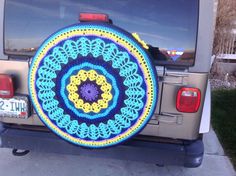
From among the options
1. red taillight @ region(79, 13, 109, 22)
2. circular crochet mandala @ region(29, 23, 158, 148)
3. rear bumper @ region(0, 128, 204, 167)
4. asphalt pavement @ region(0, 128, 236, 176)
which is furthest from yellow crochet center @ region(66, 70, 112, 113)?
asphalt pavement @ region(0, 128, 236, 176)

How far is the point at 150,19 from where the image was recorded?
91.5 inches

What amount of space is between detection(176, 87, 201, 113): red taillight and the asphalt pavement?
108 centimetres

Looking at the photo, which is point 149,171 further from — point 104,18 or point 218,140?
point 104,18

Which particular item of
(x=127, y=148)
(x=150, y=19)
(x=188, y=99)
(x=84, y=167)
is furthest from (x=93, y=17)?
(x=84, y=167)

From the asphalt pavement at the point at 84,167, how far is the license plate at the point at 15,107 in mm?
839

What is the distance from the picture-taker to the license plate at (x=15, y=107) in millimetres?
2539

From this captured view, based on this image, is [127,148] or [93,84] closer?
[93,84]

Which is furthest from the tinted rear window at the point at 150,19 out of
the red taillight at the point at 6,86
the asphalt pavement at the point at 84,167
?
the asphalt pavement at the point at 84,167

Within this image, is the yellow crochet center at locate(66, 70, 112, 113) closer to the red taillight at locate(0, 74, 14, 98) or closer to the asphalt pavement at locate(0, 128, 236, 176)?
the red taillight at locate(0, 74, 14, 98)

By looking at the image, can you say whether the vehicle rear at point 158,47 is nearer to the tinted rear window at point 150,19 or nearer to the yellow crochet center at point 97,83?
the tinted rear window at point 150,19

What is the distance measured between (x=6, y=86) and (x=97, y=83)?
2.82ft

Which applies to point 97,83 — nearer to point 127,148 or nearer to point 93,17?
point 93,17

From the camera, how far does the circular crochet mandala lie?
2.08 metres

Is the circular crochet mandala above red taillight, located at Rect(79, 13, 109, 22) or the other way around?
the other way around
